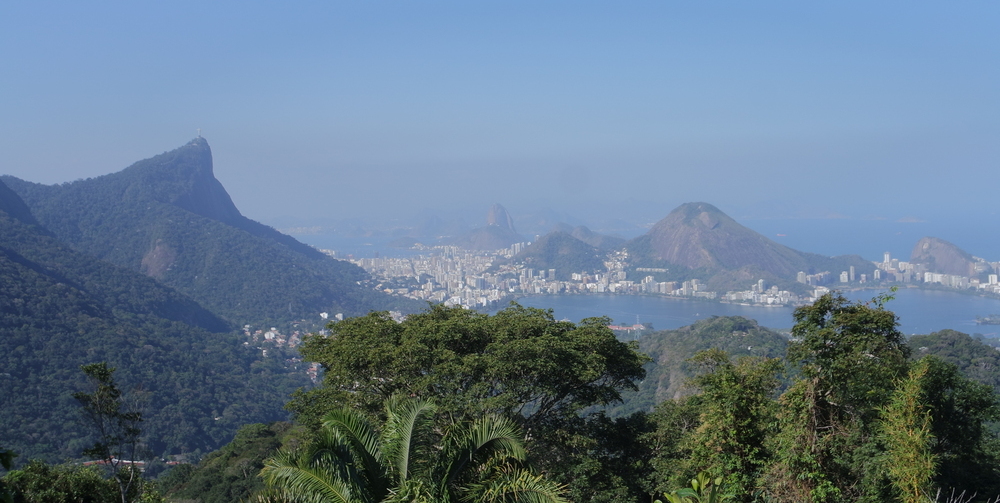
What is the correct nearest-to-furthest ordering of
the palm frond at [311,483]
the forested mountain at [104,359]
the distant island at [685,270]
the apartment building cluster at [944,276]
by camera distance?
the palm frond at [311,483] < the forested mountain at [104,359] < the apartment building cluster at [944,276] < the distant island at [685,270]

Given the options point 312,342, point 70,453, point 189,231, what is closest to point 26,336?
point 70,453

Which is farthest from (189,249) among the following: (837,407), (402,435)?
(402,435)

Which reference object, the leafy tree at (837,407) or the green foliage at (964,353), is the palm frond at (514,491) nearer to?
the leafy tree at (837,407)

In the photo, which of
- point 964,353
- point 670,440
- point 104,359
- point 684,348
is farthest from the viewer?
point 104,359

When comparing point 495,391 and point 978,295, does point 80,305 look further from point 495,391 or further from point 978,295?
point 978,295

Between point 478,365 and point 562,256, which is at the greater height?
point 562,256

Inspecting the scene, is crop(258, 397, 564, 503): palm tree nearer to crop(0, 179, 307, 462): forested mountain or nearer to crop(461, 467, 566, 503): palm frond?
crop(461, 467, 566, 503): palm frond

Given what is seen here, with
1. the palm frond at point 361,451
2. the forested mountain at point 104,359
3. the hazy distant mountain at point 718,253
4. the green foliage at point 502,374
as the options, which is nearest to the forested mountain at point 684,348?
the green foliage at point 502,374

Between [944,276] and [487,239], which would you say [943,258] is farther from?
[487,239]
